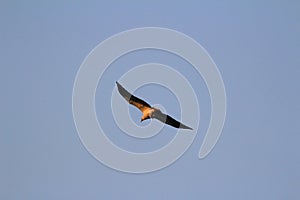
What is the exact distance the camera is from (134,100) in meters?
1.80

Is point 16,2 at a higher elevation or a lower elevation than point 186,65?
higher

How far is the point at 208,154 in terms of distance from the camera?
179cm

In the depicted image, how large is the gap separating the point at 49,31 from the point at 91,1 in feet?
0.80

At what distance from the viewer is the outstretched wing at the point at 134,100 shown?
1796 mm

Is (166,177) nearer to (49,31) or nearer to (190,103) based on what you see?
(190,103)

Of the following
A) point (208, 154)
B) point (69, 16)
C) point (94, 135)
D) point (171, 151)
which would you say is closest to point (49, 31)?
point (69, 16)

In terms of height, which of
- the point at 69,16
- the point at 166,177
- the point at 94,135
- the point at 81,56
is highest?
the point at 69,16

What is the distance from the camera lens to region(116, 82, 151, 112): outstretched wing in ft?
5.89

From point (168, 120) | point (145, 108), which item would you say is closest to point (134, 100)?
point (145, 108)

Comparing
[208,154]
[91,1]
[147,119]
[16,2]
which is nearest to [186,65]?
[147,119]

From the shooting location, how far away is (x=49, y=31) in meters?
1.80

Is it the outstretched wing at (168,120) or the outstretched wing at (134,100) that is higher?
the outstretched wing at (134,100)

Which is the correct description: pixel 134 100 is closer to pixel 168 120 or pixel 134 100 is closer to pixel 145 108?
pixel 145 108

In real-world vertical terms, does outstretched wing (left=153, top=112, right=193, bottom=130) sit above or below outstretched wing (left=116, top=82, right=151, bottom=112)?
below
